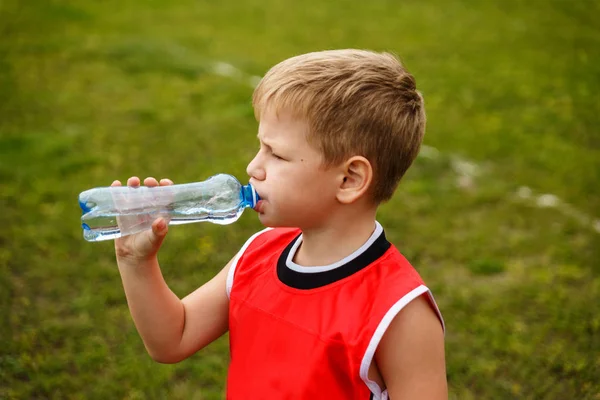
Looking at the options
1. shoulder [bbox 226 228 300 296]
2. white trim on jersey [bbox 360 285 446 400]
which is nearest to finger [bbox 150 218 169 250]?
shoulder [bbox 226 228 300 296]

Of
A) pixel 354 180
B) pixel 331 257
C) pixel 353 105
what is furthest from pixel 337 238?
pixel 353 105

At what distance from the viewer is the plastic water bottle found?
226 centimetres

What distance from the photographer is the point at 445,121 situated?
7.94 metres

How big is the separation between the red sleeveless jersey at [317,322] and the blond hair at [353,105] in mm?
247

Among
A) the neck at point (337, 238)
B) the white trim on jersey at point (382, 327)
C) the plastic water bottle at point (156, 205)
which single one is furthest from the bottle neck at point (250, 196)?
the white trim on jersey at point (382, 327)

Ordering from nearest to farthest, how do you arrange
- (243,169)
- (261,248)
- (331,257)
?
1. (331,257)
2. (261,248)
3. (243,169)

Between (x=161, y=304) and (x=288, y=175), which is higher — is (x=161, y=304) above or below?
below

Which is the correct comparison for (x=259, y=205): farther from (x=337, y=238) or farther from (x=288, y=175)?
(x=337, y=238)

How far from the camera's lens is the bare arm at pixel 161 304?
2.24 m

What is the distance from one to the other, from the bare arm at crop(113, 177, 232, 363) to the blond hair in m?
0.44

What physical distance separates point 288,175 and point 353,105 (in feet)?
0.88

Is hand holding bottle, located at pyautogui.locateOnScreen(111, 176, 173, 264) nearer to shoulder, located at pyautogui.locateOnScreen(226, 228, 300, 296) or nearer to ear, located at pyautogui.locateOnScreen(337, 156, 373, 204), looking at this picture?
shoulder, located at pyautogui.locateOnScreen(226, 228, 300, 296)

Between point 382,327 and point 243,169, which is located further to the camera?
point 243,169

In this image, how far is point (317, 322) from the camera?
2.12 m
